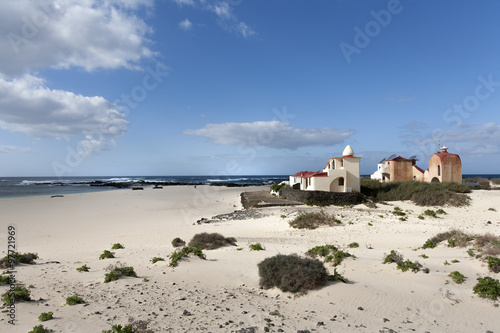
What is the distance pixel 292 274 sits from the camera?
6.27 metres

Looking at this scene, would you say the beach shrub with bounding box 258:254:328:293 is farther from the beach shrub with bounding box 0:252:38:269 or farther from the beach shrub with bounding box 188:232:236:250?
the beach shrub with bounding box 0:252:38:269

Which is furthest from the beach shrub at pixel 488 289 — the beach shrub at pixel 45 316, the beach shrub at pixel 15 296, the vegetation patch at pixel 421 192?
the vegetation patch at pixel 421 192

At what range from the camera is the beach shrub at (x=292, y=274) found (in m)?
6.11

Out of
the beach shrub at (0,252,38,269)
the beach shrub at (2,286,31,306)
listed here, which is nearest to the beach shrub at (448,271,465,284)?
the beach shrub at (2,286,31,306)

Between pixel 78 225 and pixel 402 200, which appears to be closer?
pixel 78 225

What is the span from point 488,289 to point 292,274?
377 centimetres

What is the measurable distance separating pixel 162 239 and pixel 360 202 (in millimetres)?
18156


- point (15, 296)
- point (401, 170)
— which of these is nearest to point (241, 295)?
point (15, 296)

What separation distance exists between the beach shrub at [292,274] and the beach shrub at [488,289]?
292cm

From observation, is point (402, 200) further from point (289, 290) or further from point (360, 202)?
point (289, 290)

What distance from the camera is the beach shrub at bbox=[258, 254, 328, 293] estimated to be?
6105 millimetres

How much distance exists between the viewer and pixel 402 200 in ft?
85.6

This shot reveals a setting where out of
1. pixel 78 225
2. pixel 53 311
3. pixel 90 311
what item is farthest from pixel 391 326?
pixel 78 225

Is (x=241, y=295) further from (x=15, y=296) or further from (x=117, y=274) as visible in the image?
(x=15, y=296)
